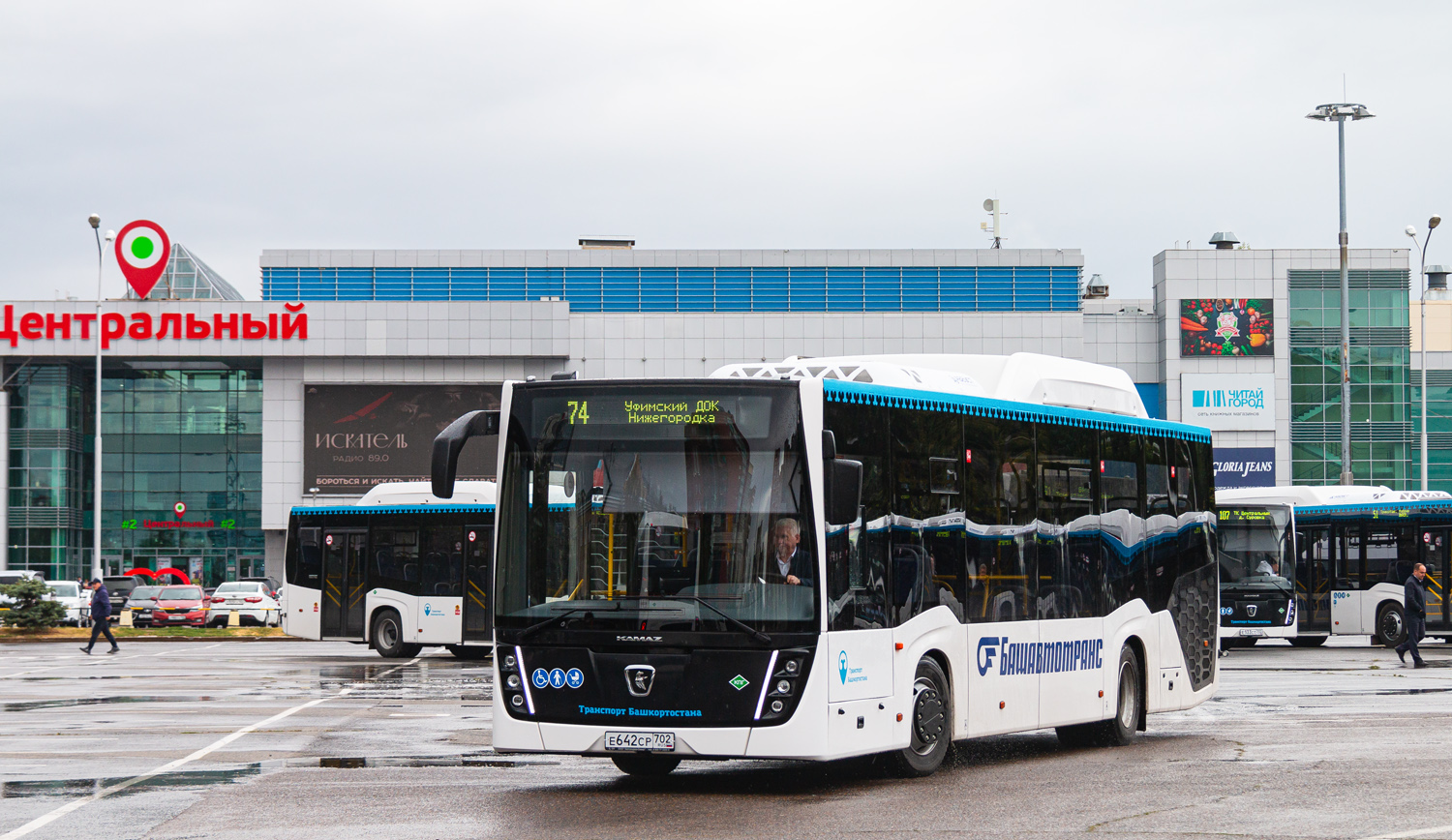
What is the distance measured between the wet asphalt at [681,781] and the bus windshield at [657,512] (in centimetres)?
125

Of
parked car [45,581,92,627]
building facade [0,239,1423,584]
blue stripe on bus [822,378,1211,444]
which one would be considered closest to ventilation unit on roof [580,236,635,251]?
building facade [0,239,1423,584]

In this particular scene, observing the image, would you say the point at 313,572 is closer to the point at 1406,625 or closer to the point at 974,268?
the point at 1406,625

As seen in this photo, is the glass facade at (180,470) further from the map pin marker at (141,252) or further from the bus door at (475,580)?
the bus door at (475,580)

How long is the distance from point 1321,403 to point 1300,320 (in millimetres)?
3425

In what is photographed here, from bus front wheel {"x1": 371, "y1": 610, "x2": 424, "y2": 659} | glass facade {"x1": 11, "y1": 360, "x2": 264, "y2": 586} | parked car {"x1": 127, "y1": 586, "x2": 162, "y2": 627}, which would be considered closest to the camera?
bus front wheel {"x1": 371, "y1": 610, "x2": 424, "y2": 659}

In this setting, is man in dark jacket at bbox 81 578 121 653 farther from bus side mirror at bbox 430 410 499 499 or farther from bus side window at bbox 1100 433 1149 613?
bus side mirror at bbox 430 410 499 499

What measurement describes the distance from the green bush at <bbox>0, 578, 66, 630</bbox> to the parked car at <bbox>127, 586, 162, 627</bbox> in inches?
327

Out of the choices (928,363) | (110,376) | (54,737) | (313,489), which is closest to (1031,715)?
(928,363)

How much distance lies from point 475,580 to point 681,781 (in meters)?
18.5

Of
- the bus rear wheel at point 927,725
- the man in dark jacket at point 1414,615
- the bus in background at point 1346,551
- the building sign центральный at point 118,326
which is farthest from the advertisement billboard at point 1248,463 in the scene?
the bus rear wheel at point 927,725

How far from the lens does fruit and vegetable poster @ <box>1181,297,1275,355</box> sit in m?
69.3

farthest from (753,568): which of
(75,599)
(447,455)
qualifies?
(75,599)

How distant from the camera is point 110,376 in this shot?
71250 mm

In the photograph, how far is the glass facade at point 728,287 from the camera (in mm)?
72750
